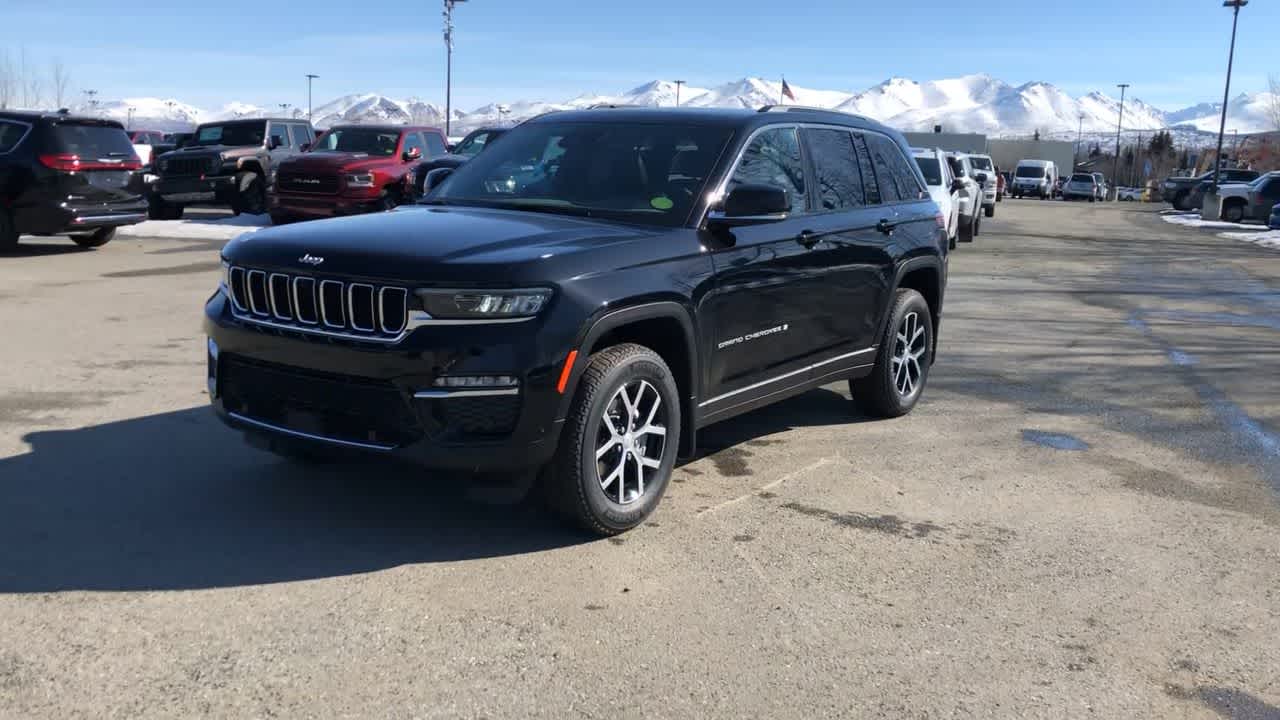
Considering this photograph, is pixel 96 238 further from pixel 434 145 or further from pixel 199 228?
pixel 434 145

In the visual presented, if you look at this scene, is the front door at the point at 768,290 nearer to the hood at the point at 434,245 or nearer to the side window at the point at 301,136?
the hood at the point at 434,245

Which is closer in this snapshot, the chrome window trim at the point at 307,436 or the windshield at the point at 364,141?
the chrome window trim at the point at 307,436

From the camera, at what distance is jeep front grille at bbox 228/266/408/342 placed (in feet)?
14.5

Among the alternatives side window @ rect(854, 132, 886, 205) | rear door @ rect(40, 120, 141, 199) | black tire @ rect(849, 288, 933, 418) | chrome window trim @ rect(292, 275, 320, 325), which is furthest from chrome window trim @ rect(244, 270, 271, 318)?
rear door @ rect(40, 120, 141, 199)

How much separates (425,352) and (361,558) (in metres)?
0.88

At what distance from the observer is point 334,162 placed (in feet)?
62.1

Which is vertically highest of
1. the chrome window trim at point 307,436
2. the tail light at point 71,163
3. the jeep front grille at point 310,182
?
the tail light at point 71,163

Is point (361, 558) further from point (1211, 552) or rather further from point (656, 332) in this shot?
point (1211, 552)

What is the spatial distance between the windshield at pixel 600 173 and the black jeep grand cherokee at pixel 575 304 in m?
0.01

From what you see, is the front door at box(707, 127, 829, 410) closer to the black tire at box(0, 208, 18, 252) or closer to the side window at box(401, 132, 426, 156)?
the black tire at box(0, 208, 18, 252)

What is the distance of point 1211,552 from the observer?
498 cm

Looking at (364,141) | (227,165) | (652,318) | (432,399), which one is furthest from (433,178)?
(227,165)

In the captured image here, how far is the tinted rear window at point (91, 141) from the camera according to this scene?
15.3m

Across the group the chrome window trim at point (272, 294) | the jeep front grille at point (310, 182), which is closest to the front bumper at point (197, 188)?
the jeep front grille at point (310, 182)
